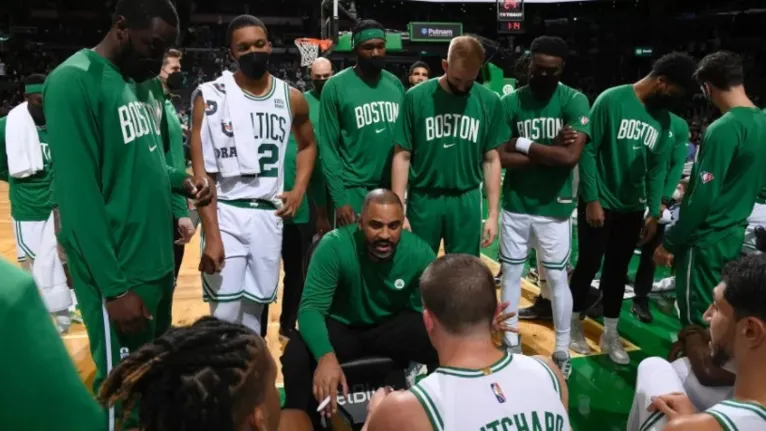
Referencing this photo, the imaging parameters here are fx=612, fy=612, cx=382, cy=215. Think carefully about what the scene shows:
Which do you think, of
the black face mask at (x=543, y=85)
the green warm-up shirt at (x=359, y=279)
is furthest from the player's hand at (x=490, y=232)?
the black face mask at (x=543, y=85)

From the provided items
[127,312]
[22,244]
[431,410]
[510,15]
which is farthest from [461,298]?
[510,15]

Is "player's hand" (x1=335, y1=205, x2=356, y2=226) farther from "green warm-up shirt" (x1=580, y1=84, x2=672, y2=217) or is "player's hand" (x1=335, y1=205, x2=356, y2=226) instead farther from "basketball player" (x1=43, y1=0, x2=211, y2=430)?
"green warm-up shirt" (x1=580, y1=84, x2=672, y2=217)

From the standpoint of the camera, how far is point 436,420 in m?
1.51

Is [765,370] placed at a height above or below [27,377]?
below

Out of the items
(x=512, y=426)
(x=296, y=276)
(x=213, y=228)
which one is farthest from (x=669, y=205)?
(x=512, y=426)

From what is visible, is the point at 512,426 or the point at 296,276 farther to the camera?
the point at 296,276

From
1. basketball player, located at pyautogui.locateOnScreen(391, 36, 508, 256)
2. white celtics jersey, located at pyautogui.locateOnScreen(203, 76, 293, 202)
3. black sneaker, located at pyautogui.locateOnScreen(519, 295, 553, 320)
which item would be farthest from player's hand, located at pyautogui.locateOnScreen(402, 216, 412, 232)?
black sneaker, located at pyautogui.locateOnScreen(519, 295, 553, 320)

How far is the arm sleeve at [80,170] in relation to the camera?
6.45 feet

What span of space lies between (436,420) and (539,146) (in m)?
2.48

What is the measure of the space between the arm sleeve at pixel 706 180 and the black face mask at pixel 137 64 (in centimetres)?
255

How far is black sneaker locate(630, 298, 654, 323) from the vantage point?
482 centimetres

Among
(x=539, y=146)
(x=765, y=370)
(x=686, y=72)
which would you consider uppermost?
(x=686, y=72)

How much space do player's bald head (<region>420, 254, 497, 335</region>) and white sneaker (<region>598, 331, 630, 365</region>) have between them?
8.69 ft

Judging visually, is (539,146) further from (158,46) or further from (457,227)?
(158,46)
